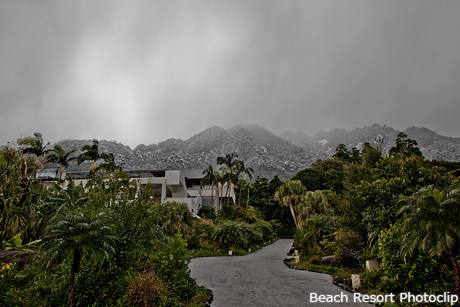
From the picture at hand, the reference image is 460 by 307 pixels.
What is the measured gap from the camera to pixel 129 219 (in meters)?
7.04

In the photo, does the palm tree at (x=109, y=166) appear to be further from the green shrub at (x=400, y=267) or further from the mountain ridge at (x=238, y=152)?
the mountain ridge at (x=238, y=152)

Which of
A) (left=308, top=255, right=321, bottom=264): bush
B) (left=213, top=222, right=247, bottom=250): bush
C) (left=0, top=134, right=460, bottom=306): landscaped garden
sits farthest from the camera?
(left=213, top=222, right=247, bottom=250): bush

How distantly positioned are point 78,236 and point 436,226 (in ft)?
29.2

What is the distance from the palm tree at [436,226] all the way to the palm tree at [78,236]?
7.92m

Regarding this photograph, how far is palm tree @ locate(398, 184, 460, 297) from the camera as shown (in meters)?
7.22

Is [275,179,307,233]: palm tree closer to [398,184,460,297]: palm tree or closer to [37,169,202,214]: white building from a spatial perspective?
[37,169,202,214]: white building

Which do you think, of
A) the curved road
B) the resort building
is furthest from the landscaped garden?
the resort building

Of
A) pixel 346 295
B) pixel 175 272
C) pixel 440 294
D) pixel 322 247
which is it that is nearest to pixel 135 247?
pixel 175 272

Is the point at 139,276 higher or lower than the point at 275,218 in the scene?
higher

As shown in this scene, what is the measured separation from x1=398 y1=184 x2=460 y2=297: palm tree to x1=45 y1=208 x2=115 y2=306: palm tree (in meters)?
7.92

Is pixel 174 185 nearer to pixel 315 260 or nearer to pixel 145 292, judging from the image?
pixel 315 260

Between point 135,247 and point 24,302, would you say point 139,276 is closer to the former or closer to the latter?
point 135,247

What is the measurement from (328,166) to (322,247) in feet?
129

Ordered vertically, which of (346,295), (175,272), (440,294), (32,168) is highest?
(32,168)
